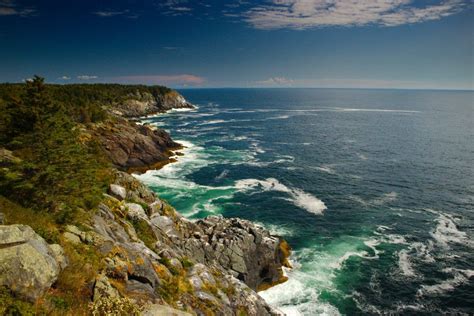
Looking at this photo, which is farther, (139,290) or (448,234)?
(448,234)

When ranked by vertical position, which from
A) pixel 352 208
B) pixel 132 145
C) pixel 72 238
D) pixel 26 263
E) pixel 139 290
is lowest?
pixel 352 208

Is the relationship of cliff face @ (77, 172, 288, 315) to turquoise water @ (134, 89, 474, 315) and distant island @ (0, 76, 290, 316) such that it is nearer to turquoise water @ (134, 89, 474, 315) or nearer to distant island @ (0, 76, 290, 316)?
distant island @ (0, 76, 290, 316)

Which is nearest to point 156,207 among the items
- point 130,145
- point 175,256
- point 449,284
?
point 175,256

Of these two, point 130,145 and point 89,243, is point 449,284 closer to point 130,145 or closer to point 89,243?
point 89,243

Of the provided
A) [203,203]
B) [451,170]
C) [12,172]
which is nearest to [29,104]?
[12,172]

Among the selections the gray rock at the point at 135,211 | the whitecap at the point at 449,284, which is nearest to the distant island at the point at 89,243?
the gray rock at the point at 135,211

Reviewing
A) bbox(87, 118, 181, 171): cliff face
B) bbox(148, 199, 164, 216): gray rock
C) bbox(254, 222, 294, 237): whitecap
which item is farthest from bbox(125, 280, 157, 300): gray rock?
bbox(87, 118, 181, 171): cliff face
